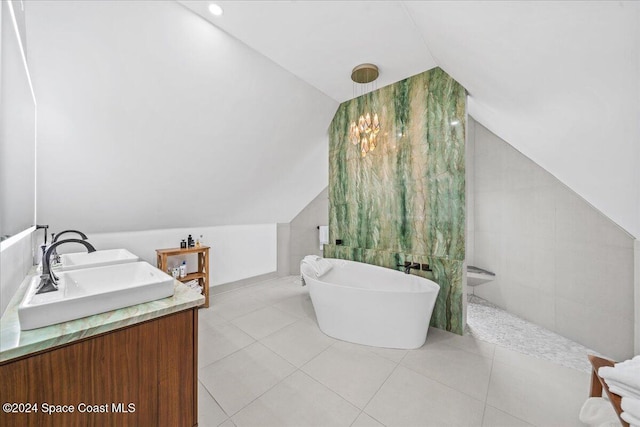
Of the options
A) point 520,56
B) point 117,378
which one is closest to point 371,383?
point 117,378

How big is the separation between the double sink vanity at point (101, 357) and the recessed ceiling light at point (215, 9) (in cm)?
203

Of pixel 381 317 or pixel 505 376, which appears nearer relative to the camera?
pixel 505 376

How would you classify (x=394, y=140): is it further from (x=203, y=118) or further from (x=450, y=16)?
(x=203, y=118)

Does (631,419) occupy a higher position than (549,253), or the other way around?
(549,253)

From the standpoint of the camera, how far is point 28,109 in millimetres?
1456

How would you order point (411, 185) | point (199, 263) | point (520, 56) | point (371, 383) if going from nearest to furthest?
point (520, 56) → point (371, 383) → point (411, 185) → point (199, 263)

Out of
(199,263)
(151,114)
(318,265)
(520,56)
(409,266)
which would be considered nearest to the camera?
(520,56)

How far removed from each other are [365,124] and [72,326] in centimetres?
240

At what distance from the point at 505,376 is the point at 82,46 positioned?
4.05m

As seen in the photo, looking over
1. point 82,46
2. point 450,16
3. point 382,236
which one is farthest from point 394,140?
point 82,46

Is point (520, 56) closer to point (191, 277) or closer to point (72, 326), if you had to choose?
point (72, 326)

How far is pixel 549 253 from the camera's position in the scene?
277cm

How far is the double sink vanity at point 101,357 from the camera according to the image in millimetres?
806

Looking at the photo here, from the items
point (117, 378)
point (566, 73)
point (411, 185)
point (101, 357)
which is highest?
point (566, 73)
